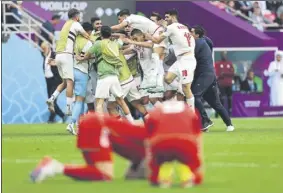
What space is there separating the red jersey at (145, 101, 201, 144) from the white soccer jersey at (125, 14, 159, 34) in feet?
36.2

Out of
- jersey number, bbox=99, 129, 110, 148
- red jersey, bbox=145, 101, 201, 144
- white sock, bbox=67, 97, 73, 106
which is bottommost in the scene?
white sock, bbox=67, 97, 73, 106

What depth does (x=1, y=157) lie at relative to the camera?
55.7 feet

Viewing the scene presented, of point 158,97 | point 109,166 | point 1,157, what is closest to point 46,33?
point 158,97

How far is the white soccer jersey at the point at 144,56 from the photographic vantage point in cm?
2358

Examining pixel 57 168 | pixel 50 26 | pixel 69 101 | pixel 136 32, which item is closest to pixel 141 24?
pixel 136 32

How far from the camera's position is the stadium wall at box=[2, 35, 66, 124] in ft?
106

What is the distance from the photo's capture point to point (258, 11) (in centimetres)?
4116

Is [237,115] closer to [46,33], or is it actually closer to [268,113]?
[268,113]

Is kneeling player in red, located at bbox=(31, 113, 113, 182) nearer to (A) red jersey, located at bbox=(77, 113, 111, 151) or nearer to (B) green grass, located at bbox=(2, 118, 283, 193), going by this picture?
(A) red jersey, located at bbox=(77, 113, 111, 151)

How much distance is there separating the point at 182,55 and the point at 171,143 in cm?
1104

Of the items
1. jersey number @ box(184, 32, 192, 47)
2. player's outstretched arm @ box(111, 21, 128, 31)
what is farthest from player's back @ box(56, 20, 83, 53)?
jersey number @ box(184, 32, 192, 47)

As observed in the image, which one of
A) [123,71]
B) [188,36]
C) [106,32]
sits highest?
[106,32]

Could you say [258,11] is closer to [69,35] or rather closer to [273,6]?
[273,6]

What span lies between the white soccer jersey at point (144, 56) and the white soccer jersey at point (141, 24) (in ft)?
1.36
